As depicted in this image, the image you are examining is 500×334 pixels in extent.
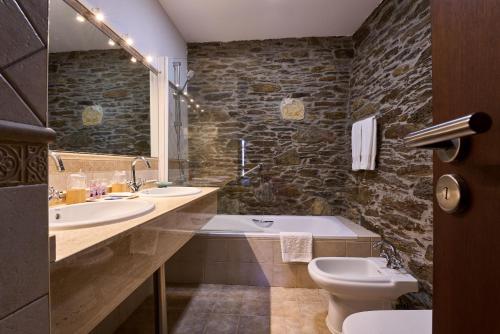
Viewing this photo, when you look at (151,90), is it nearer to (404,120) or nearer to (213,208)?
(213,208)

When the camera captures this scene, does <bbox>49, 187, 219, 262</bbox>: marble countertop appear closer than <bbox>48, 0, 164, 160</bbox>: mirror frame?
Yes

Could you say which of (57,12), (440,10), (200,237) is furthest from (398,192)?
(57,12)

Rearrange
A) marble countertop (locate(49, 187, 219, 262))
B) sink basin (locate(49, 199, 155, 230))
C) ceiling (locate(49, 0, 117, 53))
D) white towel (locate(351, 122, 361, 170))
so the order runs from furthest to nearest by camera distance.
Result: 1. white towel (locate(351, 122, 361, 170))
2. ceiling (locate(49, 0, 117, 53))
3. sink basin (locate(49, 199, 155, 230))
4. marble countertop (locate(49, 187, 219, 262))

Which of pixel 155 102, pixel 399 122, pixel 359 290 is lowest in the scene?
pixel 359 290

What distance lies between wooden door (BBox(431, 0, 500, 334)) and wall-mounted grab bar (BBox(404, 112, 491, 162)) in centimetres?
2

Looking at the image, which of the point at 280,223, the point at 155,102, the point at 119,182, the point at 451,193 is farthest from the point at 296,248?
the point at 451,193

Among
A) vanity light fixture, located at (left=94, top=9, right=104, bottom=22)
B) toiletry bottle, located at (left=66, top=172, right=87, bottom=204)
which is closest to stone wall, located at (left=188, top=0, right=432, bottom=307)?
vanity light fixture, located at (left=94, top=9, right=104, bottom=22)

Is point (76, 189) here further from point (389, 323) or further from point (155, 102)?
point (389, 323)

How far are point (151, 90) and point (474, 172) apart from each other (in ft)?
8.92

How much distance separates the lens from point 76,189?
1.47 m

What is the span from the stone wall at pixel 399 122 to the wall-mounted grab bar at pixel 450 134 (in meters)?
1.76

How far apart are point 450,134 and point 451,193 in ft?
0.42

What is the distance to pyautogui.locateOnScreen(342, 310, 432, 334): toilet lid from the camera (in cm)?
112

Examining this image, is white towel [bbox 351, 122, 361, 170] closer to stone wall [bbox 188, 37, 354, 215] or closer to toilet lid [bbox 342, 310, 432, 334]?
stone wall [bbox 188, 37, 354, 215]
